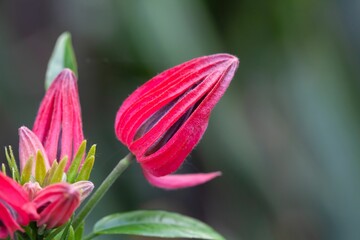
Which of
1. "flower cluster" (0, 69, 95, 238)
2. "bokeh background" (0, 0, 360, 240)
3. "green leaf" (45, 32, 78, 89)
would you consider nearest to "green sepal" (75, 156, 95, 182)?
"flower cluster" (0, 69, 95, 238)

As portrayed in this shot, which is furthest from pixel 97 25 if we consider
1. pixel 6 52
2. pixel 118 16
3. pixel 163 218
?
pixel 163 218

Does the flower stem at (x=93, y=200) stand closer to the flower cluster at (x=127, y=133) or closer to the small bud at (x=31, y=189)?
the flower cluster at (x=127, y=133)

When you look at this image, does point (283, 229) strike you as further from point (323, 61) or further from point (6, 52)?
point (6, 52)

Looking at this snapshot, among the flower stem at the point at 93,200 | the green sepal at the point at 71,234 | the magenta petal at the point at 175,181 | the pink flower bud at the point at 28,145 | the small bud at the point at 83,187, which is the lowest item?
the magenta petal at the point at 175,181

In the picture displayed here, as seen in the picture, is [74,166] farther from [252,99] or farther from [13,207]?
[252,99]

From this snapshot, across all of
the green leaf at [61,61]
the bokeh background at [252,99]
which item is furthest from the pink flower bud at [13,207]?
the bokeh background at [252,99]

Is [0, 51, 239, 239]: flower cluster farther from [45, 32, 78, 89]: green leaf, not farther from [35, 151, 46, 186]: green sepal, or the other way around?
[45, 32, 78, 89]: green leaf
